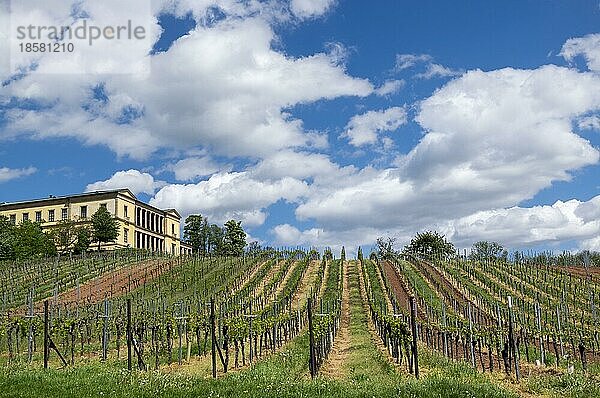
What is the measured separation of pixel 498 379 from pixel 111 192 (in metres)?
80.7

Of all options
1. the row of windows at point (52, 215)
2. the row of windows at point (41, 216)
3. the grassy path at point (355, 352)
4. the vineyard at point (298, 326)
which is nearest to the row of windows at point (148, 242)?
the row of windows at point (52, 215)

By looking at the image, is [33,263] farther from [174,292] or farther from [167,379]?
[167,379]

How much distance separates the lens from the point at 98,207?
290 feet

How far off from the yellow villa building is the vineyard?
2618 centimetres

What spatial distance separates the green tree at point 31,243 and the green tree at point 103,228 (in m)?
5.42

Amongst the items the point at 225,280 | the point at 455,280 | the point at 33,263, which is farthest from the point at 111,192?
the point at 455,280

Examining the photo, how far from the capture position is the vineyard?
1287 centimetres

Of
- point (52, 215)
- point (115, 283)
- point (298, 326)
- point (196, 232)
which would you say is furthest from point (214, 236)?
point (298, 326)

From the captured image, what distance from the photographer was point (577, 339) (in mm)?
23422

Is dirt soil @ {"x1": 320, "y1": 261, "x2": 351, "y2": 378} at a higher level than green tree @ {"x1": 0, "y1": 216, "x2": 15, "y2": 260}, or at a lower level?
lower

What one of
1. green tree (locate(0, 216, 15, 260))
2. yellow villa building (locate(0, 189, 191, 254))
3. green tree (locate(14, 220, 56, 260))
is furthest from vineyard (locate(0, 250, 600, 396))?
yellow villa building (locate(0, 189, 191, 254))

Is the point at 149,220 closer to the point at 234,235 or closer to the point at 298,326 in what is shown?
the point at 234,235

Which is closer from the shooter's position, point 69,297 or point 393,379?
point 393,379

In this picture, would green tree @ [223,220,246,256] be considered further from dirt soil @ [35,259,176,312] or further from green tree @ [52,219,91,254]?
dirt soil @ [35,259,176,312]
